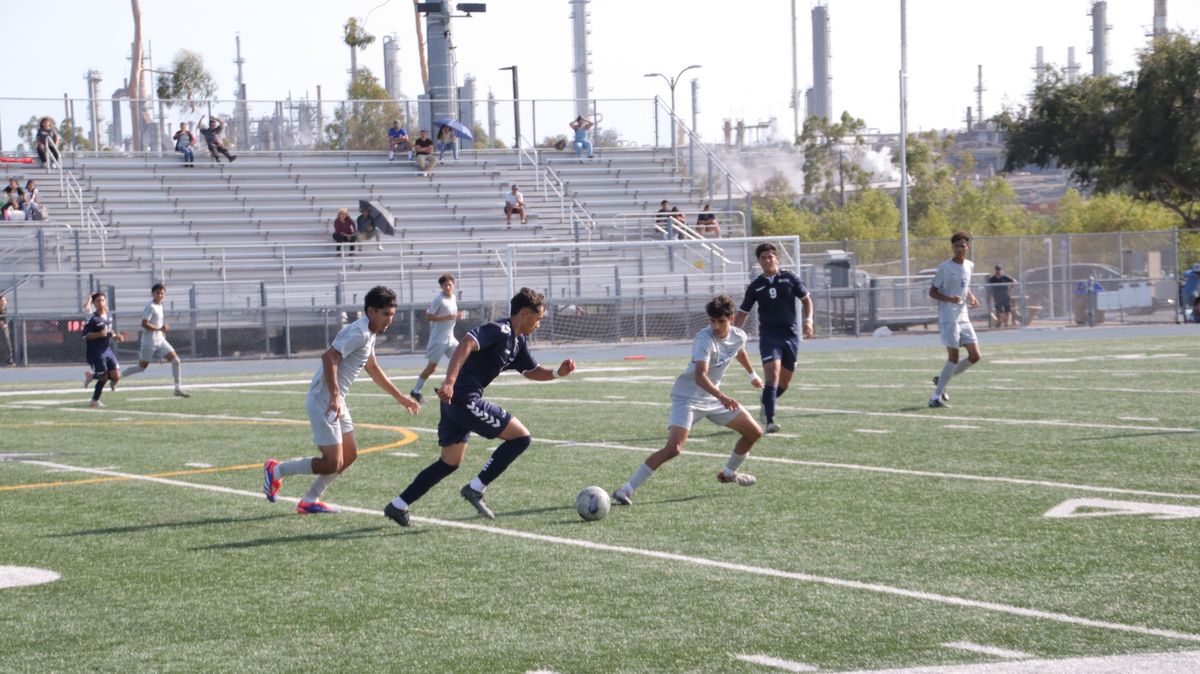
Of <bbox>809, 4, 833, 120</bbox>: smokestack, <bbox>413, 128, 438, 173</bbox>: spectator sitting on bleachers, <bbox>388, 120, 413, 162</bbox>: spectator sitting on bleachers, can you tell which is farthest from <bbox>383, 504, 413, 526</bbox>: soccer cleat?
<bbox>809, 4, 833, 120</bbox>: smokestack

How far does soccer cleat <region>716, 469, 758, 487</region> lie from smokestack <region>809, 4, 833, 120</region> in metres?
98.1

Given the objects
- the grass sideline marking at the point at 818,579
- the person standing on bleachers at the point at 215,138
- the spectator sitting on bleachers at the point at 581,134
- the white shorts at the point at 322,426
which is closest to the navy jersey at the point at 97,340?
the grass sideline marking at the point at 818,579

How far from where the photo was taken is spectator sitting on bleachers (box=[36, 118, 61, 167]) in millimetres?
37438

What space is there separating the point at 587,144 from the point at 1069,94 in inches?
588

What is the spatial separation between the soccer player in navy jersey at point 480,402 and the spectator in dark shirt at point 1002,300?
26952 millimetres

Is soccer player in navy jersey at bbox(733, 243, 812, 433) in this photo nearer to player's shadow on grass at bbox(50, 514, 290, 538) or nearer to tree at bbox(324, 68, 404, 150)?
player's shadow on grass at bbox(50, 514, 290, 538)

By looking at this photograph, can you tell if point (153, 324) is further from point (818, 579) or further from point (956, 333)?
point (818, 579)

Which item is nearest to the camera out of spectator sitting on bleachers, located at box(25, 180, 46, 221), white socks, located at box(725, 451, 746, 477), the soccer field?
the soccer field

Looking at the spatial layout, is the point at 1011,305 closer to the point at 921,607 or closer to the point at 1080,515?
the point at 1080,515

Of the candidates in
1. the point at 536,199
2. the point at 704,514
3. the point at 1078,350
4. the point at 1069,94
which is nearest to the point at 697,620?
the point at 704,514

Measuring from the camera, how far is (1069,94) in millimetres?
45281

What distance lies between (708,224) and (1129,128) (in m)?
14.1

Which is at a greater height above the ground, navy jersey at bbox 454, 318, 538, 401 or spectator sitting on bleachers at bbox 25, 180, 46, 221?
spectator sitting on bleachers at bbox 25, 180, 46, 221

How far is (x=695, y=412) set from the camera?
1020cm
